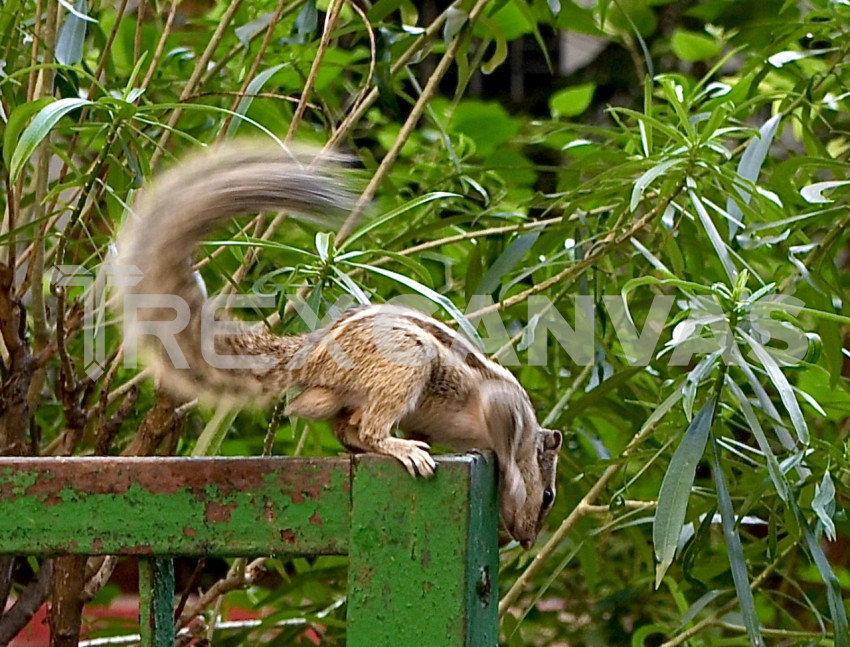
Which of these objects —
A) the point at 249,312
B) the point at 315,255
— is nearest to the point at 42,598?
the point at 249,312

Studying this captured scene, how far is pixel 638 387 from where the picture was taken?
1735 mm

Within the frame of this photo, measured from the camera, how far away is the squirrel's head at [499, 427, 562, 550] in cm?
130

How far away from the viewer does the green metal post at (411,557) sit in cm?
83

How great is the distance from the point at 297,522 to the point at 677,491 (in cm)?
42

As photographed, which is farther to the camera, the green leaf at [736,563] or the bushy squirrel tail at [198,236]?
the green leaf at [736,563]

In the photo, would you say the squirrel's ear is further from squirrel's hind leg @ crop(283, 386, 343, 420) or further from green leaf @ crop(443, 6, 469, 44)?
green leaf @ crop(443, 6, 469, 44)

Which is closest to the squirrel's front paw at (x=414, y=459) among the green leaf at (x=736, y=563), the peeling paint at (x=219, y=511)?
the peeling paint at (x=219, y=511)

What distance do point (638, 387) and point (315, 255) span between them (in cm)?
71

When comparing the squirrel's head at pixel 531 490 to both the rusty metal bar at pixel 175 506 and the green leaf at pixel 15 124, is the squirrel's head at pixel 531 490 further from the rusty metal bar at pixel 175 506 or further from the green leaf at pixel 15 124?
the green leaf at pixel 15 124

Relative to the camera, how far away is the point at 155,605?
35.2 inches

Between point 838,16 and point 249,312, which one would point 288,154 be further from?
point 838,16

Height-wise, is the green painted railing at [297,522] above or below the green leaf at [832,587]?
above

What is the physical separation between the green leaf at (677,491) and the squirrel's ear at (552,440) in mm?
196
